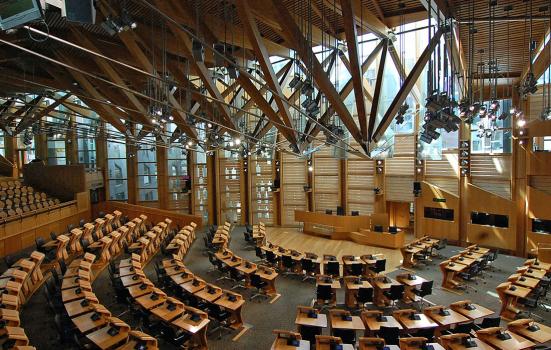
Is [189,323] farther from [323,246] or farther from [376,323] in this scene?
[323,246]

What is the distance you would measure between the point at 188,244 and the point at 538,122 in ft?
52.2

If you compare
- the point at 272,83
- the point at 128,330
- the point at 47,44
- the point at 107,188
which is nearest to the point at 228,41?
the point at 272,83

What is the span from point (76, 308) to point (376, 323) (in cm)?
698

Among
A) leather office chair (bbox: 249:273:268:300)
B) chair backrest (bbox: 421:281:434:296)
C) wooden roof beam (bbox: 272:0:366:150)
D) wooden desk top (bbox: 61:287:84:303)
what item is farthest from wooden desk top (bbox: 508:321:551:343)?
wooden desk top (bbox: 61:287:84:303)

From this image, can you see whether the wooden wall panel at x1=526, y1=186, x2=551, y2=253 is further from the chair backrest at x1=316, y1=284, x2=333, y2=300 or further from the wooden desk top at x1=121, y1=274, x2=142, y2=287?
the wooden desk top at x1=121, y1=274, x2=142, y2=287

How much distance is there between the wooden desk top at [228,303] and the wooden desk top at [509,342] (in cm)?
552

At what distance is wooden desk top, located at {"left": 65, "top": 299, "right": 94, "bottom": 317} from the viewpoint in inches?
324

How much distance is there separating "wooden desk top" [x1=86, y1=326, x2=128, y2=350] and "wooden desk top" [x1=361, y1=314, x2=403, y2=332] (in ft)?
17.4

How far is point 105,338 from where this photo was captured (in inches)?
287

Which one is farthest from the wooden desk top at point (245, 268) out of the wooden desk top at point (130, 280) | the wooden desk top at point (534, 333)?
the wooden desk top at point (534, 333)

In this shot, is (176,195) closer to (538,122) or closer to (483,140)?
(483,140)

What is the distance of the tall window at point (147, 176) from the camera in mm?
23453

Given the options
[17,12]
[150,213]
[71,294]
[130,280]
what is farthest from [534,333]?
[150,213]

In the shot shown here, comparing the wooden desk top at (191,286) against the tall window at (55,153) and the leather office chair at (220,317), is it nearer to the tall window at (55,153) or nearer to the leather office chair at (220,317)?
the leather office chair at (220,317)
